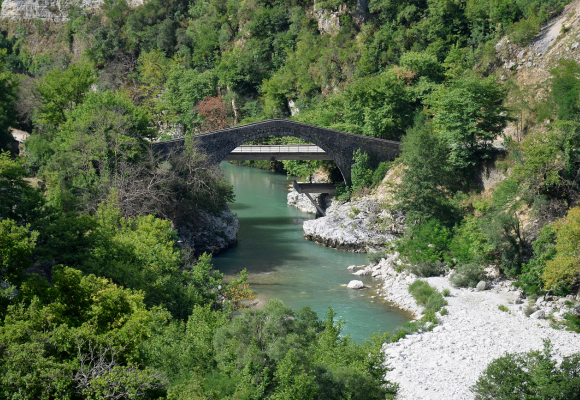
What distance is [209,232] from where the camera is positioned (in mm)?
31641

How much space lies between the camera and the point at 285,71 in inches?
2136

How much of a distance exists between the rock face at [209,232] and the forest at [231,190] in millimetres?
665

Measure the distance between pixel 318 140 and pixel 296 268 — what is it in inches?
383

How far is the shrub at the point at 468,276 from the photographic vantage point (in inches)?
965

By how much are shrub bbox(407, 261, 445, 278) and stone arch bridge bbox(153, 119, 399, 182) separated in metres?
10.3

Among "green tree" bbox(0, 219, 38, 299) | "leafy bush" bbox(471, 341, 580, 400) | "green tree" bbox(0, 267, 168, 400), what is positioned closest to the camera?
"green tree" bbox(0, 267, 168, 400)

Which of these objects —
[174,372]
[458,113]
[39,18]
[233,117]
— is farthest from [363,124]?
[39,18]

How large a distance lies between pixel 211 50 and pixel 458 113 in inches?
1618

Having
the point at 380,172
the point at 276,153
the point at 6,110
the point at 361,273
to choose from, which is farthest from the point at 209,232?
the point at 6,110

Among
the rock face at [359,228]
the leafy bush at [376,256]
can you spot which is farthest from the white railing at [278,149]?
the leafy bush at [376,256]

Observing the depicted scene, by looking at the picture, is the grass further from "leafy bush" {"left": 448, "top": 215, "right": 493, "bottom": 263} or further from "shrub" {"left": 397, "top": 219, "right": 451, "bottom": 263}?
"leafy bush" {"left": 448, "top": 215, "right": 493, "bottom": 263}

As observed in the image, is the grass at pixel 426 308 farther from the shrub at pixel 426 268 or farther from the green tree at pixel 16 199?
the green tree at pixel 16 199

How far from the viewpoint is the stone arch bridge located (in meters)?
33.9

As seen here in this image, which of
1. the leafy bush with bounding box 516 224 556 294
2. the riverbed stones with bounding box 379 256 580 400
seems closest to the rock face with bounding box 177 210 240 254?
the riverbed stones with bounding box 379 256 580 400
